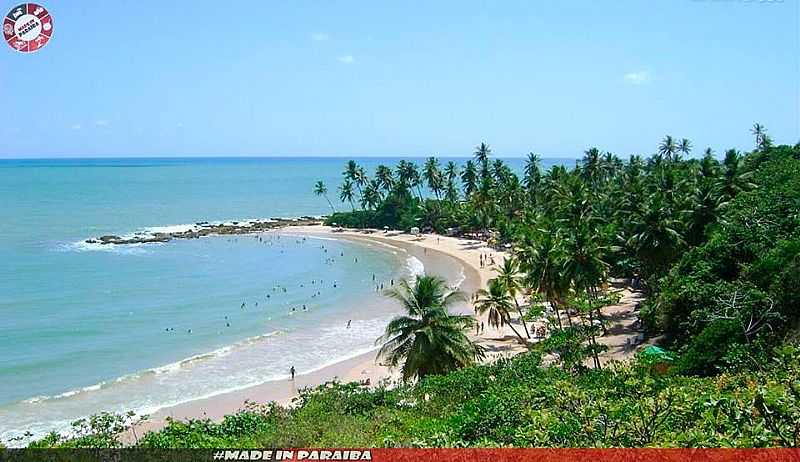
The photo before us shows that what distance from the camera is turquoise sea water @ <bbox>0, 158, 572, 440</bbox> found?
2398 cm

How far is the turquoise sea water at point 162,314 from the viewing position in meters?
24.0

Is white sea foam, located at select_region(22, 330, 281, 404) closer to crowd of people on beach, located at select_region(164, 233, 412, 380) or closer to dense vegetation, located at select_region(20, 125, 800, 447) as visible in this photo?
crowd of people on beach, located at select_region(164, 233, 412, 380)

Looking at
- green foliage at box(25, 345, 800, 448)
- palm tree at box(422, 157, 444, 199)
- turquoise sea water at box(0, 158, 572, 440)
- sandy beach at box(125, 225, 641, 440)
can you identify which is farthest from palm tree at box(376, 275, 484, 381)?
palm tree at box(422, 157, 444, 199)

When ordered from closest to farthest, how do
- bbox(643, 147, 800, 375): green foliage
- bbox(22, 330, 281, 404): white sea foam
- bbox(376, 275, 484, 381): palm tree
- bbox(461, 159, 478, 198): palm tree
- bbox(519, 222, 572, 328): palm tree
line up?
bbox(643, 147, 800, 375): green foliage
bbox(376, 275, 484, 381): palm tree
bbox(22, 330, 281, 404): white sea foam
bbox(519, 222, 572, 328): palm tree
bbox(461, 159, 478, 198): palm tree

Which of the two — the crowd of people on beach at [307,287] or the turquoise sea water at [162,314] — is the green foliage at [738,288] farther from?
the crowd of people on beach at [307,287]

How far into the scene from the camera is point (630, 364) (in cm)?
1446

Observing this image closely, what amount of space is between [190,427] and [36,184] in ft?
459

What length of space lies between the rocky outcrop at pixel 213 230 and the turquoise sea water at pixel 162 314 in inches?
101

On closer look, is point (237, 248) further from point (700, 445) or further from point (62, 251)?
point (700, 445)

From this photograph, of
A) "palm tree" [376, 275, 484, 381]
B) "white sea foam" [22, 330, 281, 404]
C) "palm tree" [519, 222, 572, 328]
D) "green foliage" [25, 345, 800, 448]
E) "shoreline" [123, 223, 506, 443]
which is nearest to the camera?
"green foliage" [25, 345, 800, 448]

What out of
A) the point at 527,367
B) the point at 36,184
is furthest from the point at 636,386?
the point at 36,184

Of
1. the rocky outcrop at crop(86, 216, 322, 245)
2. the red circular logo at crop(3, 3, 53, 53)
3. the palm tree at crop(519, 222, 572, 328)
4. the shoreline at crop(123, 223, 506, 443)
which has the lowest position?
the shoreline at crop(123, 223, 506, 443)

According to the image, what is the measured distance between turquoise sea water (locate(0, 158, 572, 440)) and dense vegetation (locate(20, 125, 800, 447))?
6.87 meters

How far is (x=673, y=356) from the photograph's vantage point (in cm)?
1764
